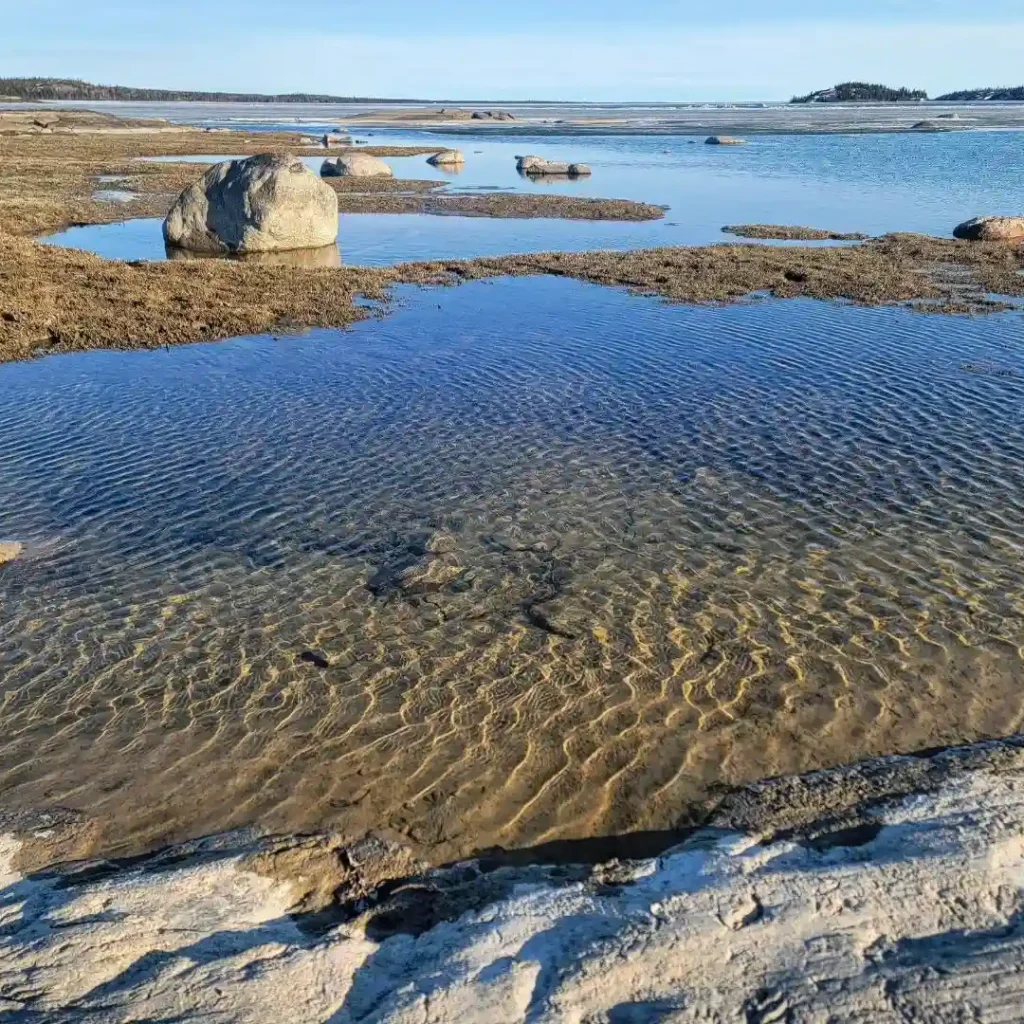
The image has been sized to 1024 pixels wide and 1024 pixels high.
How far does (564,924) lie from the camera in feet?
16.0

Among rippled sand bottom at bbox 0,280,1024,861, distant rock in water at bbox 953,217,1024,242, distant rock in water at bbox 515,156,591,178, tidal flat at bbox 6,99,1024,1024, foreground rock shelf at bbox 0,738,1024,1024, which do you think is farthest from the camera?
distant rock in water at bbox 515,156,591,178

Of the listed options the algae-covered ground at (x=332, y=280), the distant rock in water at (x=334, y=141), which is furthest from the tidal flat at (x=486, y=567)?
the distant rock in water at (x=334, y=141)

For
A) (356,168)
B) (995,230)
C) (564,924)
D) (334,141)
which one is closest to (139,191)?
(356,168)

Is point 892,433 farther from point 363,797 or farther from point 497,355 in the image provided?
point 363,797

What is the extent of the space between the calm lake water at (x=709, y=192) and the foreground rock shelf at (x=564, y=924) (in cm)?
2585

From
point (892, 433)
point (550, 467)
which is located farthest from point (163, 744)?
point (892, 433)

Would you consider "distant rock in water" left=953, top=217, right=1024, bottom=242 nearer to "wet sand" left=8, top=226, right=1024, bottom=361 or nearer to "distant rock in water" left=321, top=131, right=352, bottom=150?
"wet sand" left=8, top=226, right=1024, bottom=361

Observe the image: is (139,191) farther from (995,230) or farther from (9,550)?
(9,550)

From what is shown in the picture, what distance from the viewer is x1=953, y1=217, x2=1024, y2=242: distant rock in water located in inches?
1197

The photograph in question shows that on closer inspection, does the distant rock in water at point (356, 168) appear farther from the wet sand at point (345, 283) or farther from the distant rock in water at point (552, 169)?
the wet sand at point (345, 283)

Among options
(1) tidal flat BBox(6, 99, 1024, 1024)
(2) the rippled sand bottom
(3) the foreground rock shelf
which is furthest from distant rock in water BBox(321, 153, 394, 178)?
(3) the foreground rock shelf

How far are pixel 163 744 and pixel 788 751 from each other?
4922 millimetres

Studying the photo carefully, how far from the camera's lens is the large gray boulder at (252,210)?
29766 millimetres

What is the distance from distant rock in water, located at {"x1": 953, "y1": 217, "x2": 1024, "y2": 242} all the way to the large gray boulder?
22.6 m
